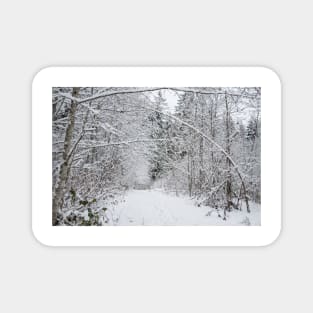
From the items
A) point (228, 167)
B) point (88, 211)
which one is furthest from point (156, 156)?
point (88, 211)

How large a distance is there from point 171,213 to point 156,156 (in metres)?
0.43

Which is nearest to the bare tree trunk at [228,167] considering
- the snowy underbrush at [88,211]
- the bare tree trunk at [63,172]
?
the snowy underbrush at [88,211]

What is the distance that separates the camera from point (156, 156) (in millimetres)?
2422

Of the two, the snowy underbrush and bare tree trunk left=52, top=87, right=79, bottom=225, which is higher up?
A: bare tree trunk left=52, top=87, right=79, bottom=225

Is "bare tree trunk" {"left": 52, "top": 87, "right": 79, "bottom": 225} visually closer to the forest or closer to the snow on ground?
the forest

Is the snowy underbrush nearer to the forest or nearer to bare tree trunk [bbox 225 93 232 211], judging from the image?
the forest

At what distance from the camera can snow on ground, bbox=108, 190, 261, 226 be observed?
236 cm

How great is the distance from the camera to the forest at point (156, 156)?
2365 millimetres

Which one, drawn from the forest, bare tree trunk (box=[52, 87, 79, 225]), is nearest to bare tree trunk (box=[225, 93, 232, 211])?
the forest
